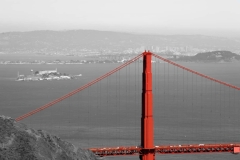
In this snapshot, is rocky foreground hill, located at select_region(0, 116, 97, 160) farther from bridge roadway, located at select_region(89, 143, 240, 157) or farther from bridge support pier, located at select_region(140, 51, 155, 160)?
bridge support pier, located at select_region(140, 51, 155, 160)

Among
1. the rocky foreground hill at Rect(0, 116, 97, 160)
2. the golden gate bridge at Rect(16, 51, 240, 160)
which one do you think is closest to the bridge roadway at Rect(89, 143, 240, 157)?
the golden gate bridge at Rect(16, 51, 240, 160)

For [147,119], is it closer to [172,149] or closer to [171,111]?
[172,149]

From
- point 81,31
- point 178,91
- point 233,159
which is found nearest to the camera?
point 233,159

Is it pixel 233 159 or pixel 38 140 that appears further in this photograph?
pixel 233 159

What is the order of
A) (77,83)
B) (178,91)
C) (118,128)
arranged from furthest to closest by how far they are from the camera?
(77,83)
(178,91)
(118,128)

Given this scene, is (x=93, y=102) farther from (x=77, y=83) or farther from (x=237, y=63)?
(x=237, y=63)

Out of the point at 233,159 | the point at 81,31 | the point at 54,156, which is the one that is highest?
the point at 81,31

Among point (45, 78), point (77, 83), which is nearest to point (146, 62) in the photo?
point (77, 83)

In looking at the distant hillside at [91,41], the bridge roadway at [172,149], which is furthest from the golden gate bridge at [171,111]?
the distant hillside at [91,41]
